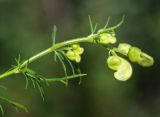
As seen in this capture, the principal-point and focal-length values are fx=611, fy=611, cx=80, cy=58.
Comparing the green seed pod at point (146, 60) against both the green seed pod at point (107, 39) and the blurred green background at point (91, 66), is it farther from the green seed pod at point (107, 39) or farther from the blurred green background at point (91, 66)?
the blurred green background at point (91, 66)

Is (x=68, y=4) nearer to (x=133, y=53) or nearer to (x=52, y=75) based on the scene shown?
(x=52, y=75)

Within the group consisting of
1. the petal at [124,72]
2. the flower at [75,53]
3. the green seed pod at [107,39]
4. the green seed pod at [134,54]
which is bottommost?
the petal at [124,72]

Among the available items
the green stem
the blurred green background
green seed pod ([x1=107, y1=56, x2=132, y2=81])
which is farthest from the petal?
the blurred green background

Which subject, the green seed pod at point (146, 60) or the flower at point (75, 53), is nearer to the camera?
the green seed pod at point (146, 60)

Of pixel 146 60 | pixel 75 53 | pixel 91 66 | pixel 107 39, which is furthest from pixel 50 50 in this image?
pixel 91 66

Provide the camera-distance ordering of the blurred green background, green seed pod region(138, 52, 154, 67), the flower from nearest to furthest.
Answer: green seed pod region(138, 52, 154, 67), the flower, the blurred green background

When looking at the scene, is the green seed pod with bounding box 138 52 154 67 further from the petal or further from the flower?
the flower

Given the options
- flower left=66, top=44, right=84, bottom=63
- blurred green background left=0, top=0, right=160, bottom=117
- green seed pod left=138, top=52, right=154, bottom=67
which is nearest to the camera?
green seed pod left=138, top=52, right=154, bottom=67

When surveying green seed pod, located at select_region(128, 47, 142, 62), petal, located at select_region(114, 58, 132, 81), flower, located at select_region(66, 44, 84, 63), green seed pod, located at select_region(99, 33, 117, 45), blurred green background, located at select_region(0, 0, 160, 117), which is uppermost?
blurred green background, located at select_region(0, 0, 160, 117)

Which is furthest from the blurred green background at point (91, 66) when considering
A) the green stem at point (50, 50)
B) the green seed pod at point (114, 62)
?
the green seed pod at point (114, 62)

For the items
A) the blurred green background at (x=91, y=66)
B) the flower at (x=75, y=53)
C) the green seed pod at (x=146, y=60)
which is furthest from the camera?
the blurred green background at (x=91, y=66)
